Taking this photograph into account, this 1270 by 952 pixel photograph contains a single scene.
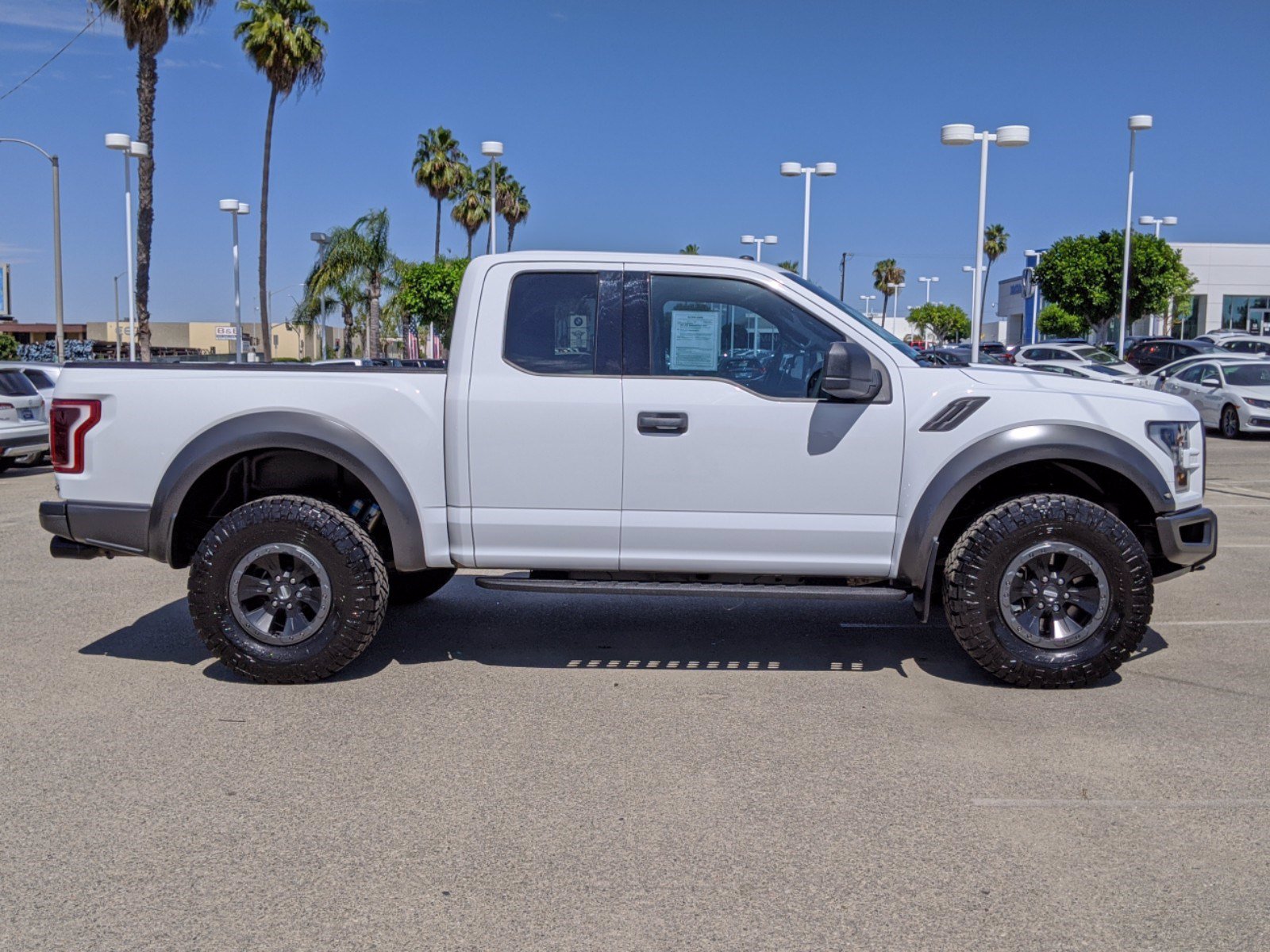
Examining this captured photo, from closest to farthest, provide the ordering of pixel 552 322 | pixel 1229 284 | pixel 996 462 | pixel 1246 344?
pixel 996 462 < pixel 552 322 < pixel 1246 344 < pixel 1229 284

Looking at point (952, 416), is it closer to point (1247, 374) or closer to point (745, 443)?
point (745, 443)

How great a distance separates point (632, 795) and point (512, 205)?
196ft

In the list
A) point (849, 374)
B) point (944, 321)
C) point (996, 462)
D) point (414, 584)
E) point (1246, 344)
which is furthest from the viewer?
point (944, 321)

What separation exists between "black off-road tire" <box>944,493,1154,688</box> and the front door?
1.31 ft

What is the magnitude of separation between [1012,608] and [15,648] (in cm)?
521

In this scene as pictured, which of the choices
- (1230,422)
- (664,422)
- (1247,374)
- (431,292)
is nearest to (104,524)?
(664,422)

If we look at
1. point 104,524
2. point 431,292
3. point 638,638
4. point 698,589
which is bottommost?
point 638,638

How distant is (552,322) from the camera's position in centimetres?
566

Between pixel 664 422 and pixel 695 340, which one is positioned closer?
pixel 664 422

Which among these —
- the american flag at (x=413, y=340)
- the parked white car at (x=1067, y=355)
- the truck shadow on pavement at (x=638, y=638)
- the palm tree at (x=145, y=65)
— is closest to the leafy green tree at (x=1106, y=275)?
the parked white car at (x=1067, y=355)

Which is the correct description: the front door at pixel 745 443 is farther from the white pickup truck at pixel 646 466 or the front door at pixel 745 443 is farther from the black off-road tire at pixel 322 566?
the black off-road tire at pixel 322 566

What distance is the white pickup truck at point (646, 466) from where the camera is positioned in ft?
18.0

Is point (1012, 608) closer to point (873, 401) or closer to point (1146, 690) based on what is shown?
point (1146, 690)

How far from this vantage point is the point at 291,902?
→ 3461 millimetres
